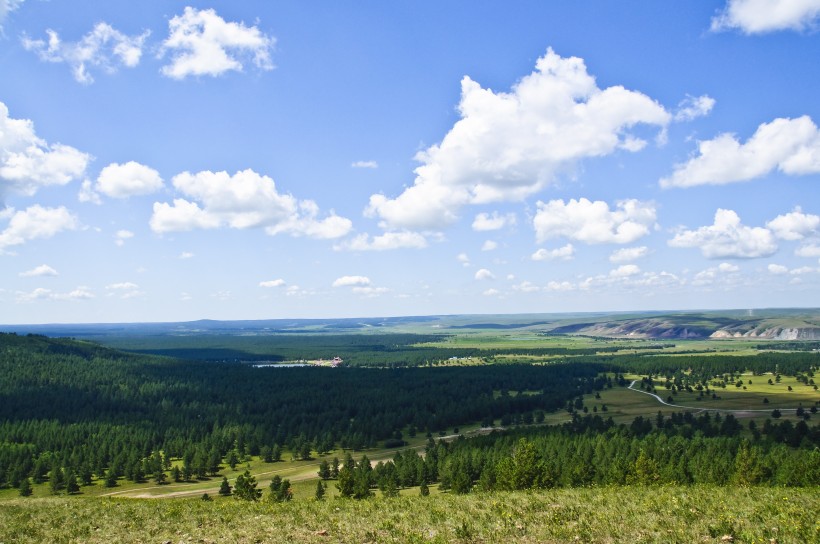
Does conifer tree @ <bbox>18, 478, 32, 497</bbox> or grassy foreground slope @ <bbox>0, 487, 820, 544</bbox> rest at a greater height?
grassy foreground slope @ <bbox>0, 487, 820, 544</bbox>

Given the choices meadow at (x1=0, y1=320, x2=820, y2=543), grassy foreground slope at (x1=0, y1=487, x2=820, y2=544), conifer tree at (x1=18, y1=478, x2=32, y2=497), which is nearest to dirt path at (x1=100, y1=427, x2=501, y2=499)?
meadow at (x1=0, y1=320, x2=820, y2=543)

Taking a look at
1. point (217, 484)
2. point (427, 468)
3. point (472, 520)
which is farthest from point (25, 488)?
point (472, 520)

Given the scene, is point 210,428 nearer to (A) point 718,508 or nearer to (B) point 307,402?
(B) point 307,402

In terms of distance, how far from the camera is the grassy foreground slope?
2605 centimetres

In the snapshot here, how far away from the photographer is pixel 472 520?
29.8 m

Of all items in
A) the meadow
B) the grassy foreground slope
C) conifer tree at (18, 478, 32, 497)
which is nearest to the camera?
the grassy foreground slope

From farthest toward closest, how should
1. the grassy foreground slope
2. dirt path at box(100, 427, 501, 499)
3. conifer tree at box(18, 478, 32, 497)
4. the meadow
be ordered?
1. conifer tree at box(18, 478, 32, 497)
2. dirt path at box(100, 427, 501, 499)
3. the meadow
4. the grassy foreground slope

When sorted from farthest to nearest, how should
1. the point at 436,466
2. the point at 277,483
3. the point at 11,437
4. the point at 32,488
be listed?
the point at 11,437, the point at 32,488, the point at 436,466, the point at 277,483

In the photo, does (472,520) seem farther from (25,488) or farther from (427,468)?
(25,488)

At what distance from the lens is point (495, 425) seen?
161 metres

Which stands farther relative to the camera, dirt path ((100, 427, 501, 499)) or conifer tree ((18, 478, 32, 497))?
conifer tree ((18, 478, 32, 497))

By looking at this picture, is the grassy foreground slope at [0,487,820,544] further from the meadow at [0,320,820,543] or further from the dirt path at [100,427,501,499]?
the dirt path at [100,427,501,499]

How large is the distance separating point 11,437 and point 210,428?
180 feet

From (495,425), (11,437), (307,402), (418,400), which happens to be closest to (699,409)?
(495,425)
